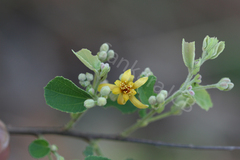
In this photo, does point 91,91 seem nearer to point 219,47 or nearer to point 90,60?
point 90,60

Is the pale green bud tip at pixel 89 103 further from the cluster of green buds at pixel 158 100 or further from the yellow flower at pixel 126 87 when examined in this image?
the cluster of green buds at pixel 158 100

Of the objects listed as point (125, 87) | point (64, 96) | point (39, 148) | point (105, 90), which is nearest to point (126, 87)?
point (125, 87)

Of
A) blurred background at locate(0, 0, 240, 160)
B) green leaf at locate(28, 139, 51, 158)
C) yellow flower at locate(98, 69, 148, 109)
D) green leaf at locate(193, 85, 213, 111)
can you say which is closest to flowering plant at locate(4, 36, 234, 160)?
yellow flower at locate(98, 69, 148, 109)

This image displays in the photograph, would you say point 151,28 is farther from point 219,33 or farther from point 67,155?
point 67,155

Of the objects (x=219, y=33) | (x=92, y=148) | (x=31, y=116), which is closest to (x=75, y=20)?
(x=31, y=116)

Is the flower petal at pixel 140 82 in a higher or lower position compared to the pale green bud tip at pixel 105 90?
higher

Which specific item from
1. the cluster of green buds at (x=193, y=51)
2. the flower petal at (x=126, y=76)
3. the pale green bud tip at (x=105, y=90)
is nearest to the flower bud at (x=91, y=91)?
the pale green bud tip at (x=105, y=90)
